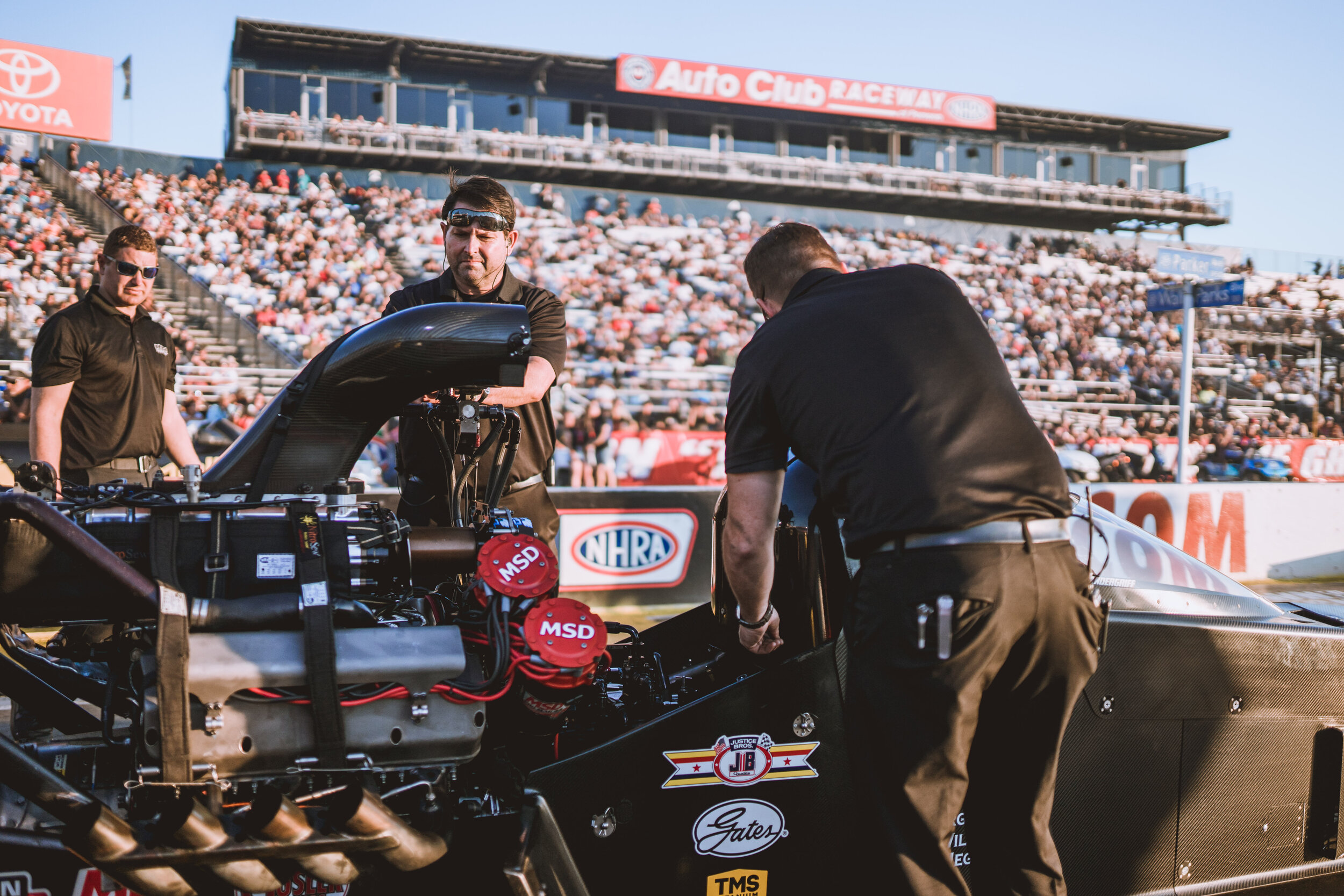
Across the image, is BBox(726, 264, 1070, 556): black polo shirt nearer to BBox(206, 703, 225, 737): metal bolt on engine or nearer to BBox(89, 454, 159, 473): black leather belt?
BBox(206, 703, 225, 737): metal bolt on engine

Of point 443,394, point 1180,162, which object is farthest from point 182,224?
point 1180,162

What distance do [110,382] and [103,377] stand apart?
0.03 metres

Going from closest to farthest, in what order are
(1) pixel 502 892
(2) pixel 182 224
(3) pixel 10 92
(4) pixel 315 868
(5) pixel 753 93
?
(4) pixel 315 868 < (1) pixel 502 892 < (2) pixel 182 224 < (3) pixel 10 92 < (5) pixel 753 93

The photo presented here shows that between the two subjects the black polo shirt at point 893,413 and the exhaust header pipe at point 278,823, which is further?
the black polo shirt at point 893,413

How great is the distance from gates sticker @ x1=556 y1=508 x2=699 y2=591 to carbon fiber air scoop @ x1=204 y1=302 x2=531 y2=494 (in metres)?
5.14

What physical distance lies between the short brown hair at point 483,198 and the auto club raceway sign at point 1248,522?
23.7 ft

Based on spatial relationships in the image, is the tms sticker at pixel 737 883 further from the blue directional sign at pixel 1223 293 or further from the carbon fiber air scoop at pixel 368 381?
the blue directional sign at pixel 1223 293

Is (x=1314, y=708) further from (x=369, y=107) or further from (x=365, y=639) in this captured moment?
(x=369, y=107)

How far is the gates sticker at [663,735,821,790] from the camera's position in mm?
2078

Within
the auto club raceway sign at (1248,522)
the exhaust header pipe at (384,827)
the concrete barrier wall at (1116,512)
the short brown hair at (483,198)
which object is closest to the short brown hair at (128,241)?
the short brown hair at (483,198)

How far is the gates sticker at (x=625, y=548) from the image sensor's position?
24.7 ft

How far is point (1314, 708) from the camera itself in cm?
252

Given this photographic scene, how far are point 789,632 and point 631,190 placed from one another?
22.8 meters

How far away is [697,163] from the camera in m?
25.3
